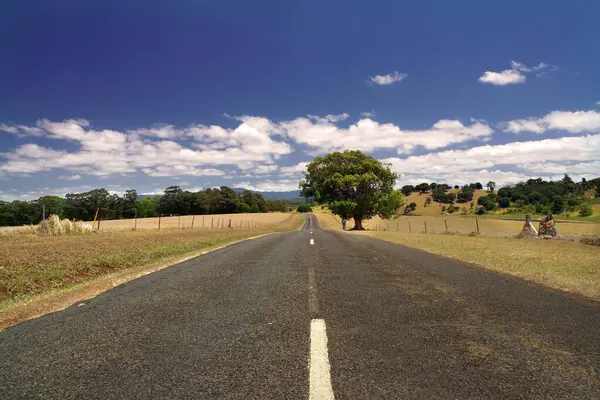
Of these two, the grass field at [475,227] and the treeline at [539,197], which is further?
the treeline at [539,197]

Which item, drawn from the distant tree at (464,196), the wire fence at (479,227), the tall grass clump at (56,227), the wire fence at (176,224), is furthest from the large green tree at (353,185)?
the distant tree at (464,196)

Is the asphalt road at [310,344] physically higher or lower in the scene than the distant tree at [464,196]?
lower

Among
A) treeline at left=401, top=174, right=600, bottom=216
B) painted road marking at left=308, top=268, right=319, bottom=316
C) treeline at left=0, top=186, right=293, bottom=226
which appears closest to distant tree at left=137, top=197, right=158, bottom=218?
treeline at left=0, top=186, right=293, bottom=226

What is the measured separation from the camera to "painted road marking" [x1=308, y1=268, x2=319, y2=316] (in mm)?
6248

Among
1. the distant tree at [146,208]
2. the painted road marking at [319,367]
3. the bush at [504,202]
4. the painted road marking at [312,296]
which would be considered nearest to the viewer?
the painted road marking at [319,367]

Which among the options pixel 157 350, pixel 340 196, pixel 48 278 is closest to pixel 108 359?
pixel 157 350

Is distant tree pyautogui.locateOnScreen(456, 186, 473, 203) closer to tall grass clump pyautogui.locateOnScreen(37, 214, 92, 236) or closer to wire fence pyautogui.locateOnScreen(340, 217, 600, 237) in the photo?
wire fence pyautogui.locateOnScreen(340, 217, 600, 237)

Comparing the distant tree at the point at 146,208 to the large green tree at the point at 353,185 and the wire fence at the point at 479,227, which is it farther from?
the large green tree at the point at 353,185

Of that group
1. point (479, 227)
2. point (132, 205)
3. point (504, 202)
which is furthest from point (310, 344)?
point (504, 202)

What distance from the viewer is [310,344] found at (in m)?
4.62

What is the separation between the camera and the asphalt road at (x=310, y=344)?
3.55 meters

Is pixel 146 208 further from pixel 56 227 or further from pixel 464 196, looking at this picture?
pixel 464 196

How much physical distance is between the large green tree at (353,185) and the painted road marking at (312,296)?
41883 millimetres

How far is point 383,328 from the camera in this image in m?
5.27
